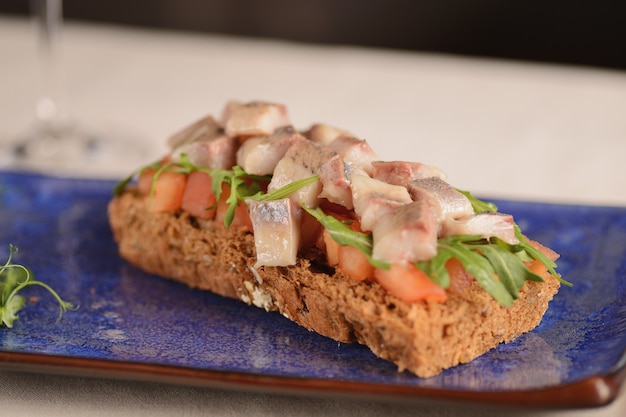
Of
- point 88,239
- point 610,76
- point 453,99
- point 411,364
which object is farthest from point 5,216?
point 610,76

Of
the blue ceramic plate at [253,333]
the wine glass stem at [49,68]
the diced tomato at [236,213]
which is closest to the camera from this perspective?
the blue ceramic plate at [253,333]

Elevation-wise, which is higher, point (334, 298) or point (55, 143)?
point (55, 143)

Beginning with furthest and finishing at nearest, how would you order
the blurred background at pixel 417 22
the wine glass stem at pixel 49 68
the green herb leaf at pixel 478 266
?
1. the blurred background at pixel 417 22
2. the wine glass stem at pixel 49 68
3. the green herb leaf at pixel 478 266

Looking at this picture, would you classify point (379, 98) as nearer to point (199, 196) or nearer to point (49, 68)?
point (49, 68)

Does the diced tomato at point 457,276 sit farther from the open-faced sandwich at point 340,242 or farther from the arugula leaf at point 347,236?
the arugula leaf at point 347,236

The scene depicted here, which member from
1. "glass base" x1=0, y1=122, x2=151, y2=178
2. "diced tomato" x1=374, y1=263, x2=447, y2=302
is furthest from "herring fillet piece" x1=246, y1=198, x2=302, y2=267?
"glass base" x1=0, y1=122, x2=151, y2=178

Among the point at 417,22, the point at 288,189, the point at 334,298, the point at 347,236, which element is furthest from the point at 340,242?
the point at 417,22

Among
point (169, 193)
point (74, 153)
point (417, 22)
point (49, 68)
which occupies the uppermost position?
point (417, 22)

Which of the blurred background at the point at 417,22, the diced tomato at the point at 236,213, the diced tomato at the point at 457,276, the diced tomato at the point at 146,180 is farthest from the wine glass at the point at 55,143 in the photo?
the diced tomato at the point at 457,276
